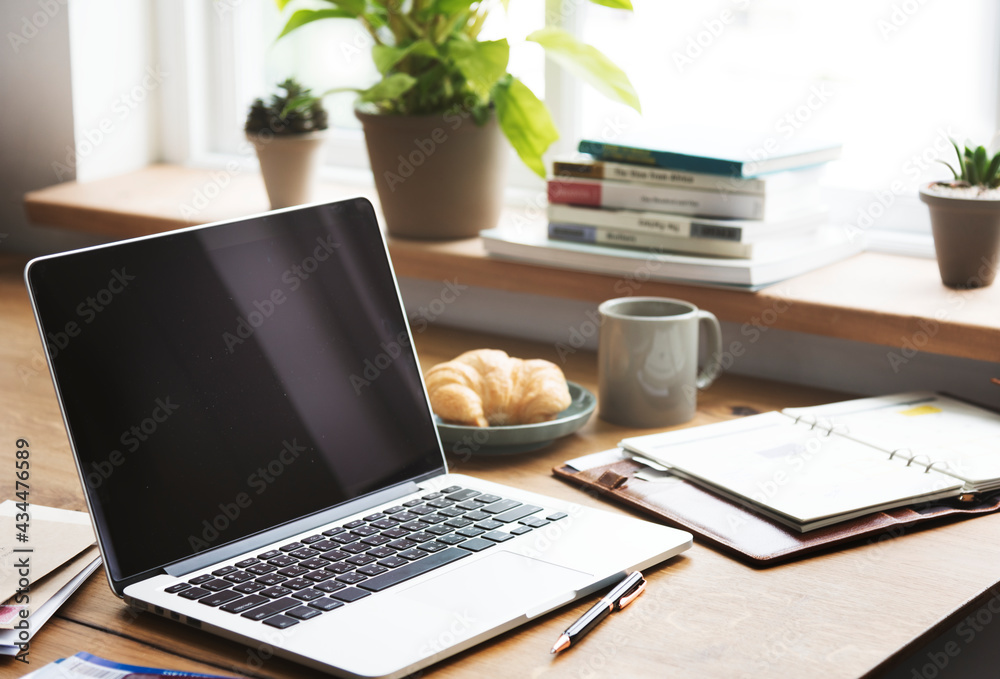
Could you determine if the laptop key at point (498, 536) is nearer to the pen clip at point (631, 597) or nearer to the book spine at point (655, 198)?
the pen clip at point (631, 597)

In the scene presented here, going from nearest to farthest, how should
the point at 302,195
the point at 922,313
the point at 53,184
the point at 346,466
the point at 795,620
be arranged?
the point at 795,620, the point at 346,466, the point at 922,313, the point at 302,195, the point at 53,184

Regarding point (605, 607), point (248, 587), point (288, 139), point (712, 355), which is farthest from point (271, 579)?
point (288, 139)

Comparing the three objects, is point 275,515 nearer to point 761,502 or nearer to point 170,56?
point 761,502

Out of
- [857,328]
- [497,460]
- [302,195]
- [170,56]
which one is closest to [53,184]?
[170,56]

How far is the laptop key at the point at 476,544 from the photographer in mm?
770

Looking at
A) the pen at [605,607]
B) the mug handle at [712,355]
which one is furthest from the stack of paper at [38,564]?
the mug handle at [712,355]

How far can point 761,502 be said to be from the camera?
0.86m

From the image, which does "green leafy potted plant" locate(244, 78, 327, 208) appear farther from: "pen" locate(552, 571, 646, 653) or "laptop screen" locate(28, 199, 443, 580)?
"pen" locate(552, 571, 646, 653)

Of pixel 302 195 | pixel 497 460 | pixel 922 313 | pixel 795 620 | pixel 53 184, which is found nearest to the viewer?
pixel 795 620

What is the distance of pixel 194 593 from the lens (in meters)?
0.70

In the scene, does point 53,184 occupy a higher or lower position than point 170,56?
lower

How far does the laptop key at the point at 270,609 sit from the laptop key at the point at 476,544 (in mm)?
139

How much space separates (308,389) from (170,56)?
49.7 inches

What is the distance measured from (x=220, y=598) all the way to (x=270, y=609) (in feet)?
0.13
